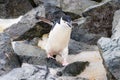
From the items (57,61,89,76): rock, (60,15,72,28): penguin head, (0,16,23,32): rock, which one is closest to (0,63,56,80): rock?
(57,61,89,76): rock

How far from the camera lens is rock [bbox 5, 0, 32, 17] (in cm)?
956

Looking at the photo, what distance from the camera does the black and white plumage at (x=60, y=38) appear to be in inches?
230

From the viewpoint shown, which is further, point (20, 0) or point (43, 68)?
point (20, 0)

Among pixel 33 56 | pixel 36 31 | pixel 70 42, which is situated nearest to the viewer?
pixel 33 56

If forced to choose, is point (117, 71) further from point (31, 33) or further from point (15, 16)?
point (15, 16)

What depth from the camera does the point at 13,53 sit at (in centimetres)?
579

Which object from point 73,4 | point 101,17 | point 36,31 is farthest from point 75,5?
point 36,31

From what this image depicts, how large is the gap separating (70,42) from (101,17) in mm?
853

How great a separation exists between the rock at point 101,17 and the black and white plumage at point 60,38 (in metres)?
1.41

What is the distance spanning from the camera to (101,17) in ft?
24.4

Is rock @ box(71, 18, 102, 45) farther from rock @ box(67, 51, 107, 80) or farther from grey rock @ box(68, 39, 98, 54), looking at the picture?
rock @ box(67, 51, 107, 80)

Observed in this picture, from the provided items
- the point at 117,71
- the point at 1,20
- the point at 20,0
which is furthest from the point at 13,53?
the point at 20,0

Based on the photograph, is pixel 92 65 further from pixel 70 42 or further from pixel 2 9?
pixel 2 9

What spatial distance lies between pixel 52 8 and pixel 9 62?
283 cm
